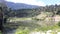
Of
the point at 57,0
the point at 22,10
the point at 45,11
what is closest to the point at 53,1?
the point at 57,0

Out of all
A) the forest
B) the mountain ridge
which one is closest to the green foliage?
the forest

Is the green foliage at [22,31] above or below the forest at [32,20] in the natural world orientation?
below

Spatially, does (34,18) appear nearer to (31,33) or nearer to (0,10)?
(31,33)

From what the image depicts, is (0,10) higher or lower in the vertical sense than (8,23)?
higher

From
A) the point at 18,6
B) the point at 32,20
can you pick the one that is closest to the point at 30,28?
the point at 32,20

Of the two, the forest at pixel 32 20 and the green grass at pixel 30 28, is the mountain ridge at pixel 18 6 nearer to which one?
the forest at pixel 32 20

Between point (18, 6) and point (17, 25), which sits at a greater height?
point (18, 6)

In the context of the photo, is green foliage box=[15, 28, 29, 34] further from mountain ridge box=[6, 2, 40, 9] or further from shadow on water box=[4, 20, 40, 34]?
mountain ridge box=[6, 2, 40, 9]

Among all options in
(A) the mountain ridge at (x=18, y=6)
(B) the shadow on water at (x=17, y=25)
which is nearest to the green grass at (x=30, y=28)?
(B) the shadow on water at (x=17, y=25)

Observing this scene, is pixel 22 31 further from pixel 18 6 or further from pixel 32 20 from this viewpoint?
pixel 18 6

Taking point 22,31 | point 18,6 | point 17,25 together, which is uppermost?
point 18,6

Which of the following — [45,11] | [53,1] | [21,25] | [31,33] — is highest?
[53,1]
